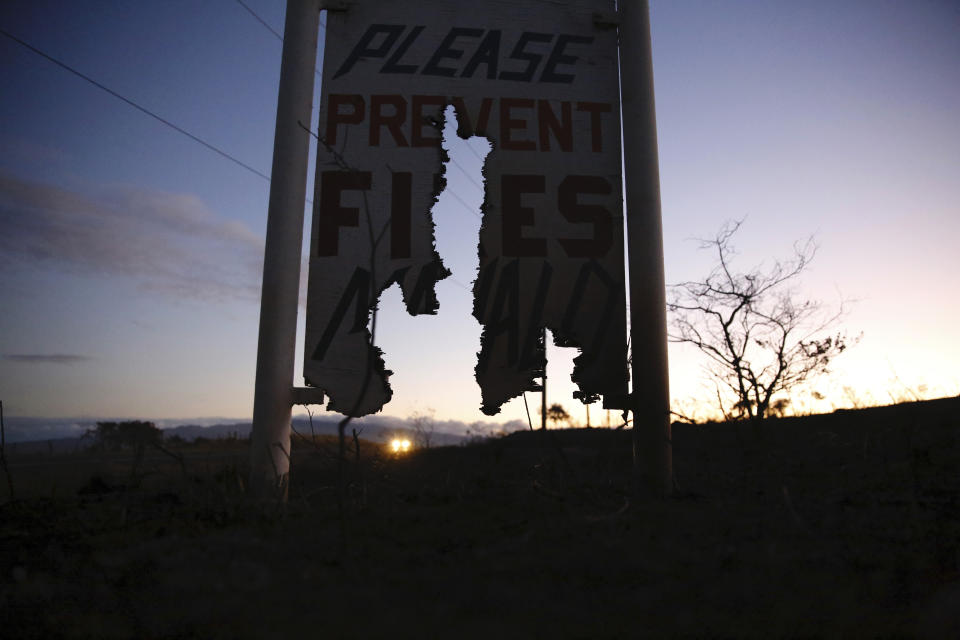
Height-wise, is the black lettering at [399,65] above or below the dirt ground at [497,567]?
above

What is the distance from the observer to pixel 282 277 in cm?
336

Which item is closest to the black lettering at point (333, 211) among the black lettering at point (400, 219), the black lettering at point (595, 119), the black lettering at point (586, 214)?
the black lettering at point (400, 219)

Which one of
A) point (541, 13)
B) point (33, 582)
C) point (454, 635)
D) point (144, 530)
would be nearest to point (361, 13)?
point (541, 13)

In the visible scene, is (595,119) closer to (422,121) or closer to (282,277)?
(422,121)

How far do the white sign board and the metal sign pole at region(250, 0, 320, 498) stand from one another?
19 cm

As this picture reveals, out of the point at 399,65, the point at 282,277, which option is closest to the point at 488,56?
the point at 399,65

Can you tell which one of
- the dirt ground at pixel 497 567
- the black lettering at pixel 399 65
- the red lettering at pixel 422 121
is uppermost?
the black lettering at pixel 399 65

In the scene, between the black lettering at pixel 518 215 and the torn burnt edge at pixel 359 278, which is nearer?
the torn burnt edge at pixel 359 278

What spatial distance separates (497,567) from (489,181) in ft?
9.23

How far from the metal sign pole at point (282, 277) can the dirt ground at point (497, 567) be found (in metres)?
0.81

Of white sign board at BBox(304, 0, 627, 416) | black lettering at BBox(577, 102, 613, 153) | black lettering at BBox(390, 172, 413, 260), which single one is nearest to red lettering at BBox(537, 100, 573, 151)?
white sign board at BBox(304, 0, 627, 416)

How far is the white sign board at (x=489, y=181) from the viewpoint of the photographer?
361cm

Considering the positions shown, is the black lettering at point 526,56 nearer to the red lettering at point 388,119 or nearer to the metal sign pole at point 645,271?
the metal sign pole at point 645,271

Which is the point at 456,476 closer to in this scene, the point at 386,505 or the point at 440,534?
the point at 386,505
